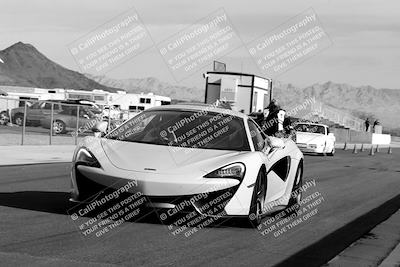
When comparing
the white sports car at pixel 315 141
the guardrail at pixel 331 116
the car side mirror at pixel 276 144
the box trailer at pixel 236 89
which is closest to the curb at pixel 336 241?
the car side mirror at pixel 276 144

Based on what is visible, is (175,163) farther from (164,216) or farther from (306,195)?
(306,195)

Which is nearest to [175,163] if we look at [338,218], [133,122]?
[133,122]

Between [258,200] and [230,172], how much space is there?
24.1 inches

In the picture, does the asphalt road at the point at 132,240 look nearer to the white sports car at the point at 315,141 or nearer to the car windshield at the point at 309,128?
the white sports car at the point at 315,141

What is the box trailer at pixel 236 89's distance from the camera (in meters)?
29.2

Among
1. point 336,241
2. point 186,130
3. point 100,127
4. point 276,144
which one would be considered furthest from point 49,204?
point 336,241

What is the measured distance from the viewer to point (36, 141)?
25.0 m

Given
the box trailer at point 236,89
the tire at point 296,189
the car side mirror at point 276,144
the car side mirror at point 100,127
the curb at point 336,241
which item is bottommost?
the curb at point 336,241

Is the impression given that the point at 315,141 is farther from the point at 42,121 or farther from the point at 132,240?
the point at 132,240

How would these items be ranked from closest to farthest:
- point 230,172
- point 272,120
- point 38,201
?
→ point 230,172
point 38,201
point 272,120

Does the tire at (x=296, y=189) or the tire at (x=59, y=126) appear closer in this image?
the tire at (x=296, y=189)

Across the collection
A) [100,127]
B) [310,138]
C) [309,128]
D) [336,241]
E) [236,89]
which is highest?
[236,89]

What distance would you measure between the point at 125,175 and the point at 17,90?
55.4 meters

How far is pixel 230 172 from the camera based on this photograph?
7.65m
